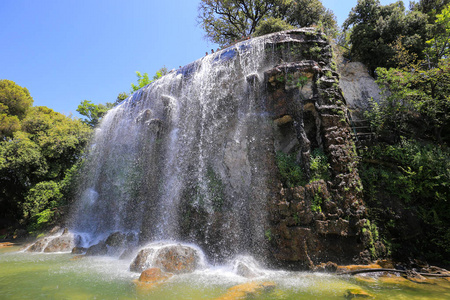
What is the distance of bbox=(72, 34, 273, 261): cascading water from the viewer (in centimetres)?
982

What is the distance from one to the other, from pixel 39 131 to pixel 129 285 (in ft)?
60.5

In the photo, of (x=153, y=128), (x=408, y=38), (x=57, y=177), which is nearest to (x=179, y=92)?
(x=153, y=128)

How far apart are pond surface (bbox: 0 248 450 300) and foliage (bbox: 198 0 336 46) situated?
1581 centimetres

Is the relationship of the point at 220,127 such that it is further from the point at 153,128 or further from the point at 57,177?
the point at 57,177

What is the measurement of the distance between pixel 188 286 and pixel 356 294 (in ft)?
13.3

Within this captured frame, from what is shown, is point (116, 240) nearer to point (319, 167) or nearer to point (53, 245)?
point (53, 245)

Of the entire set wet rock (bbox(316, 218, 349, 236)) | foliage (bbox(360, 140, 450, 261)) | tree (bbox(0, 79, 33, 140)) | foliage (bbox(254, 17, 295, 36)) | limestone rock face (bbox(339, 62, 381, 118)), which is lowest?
wet rock (bbox(316, 218, 349, 236))

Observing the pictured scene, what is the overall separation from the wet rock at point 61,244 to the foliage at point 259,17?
1840 cm

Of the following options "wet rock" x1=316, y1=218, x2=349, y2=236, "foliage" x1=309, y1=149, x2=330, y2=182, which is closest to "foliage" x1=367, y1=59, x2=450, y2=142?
"foliage" x1=309, y1=149, x2=330, y2=182

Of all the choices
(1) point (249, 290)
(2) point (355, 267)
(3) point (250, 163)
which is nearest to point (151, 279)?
(1) point (249, 290)

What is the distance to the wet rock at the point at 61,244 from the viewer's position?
12516mm

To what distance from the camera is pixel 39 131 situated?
61.8 feet

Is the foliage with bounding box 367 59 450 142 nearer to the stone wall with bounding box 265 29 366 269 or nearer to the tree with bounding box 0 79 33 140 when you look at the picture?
the stone wall with bounding box 265 29 366 269

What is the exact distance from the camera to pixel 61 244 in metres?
12.9
